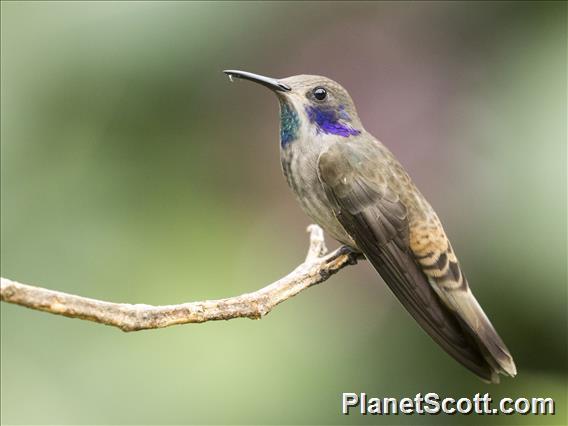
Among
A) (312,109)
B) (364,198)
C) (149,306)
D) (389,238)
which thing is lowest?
(149,306)

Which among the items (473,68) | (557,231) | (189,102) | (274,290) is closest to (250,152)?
(189,102)

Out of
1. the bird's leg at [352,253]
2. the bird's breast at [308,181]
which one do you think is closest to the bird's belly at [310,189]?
the bird's breast at [308,181]

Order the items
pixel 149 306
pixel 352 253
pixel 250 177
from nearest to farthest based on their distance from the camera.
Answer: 1. pixel 149 306
2. pixel 352 253
3. pixel 250 177

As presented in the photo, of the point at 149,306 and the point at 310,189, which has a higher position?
the point at 310,189

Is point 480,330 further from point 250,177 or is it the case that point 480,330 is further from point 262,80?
point 250,177

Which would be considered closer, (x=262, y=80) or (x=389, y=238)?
(x=262, y=80)

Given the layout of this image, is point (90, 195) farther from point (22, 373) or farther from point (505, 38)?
point (505, 38)

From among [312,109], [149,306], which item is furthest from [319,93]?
[149,306]

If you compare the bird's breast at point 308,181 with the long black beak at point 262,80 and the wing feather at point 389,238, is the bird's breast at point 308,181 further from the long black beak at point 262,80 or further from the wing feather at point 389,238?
the long black beak at point 262,80
